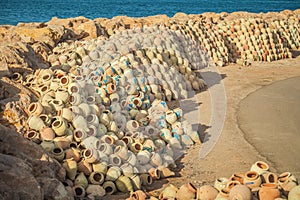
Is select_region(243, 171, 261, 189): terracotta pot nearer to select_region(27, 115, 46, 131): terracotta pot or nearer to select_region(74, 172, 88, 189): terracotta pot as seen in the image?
select_region(74, 172, 88, 189): terracotta pot

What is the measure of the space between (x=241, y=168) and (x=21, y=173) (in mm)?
3747

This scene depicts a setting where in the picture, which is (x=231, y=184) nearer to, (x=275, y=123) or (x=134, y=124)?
(x=134, y=124)

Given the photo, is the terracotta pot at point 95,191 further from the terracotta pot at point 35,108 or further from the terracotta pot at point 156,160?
the terracotta pot at point 35,108

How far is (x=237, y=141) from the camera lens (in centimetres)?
760

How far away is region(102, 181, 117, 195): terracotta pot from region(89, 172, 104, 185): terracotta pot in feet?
0.26

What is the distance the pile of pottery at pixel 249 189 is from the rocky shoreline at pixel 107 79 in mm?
958

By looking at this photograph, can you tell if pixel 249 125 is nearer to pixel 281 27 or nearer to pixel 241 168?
pixel 241 168

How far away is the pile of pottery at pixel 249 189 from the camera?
4730 millimetres

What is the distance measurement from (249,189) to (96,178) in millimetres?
2253

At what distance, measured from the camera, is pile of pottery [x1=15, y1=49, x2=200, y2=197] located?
5.85m

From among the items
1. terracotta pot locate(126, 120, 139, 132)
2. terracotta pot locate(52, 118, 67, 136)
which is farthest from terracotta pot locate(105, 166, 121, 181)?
terracotta pot locate(126, 120, 139, 132)

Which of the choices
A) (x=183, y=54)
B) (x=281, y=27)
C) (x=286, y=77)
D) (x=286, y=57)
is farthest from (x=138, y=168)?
(x=281, y=27)

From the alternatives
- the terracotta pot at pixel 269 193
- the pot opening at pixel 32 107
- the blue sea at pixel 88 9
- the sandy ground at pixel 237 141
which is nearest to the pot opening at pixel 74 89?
the pot opening at pixel 32 107

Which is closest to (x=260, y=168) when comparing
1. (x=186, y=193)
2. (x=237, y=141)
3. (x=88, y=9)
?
(x=186, y=193)
